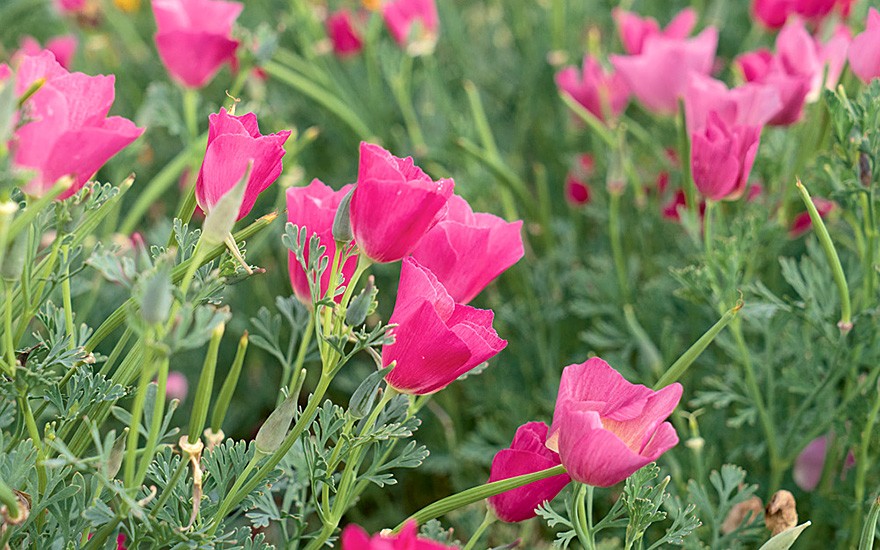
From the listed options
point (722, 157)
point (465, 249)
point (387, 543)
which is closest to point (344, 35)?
point (722, 157)

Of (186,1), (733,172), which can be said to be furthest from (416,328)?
(186,1)

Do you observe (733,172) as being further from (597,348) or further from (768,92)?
(597,348)

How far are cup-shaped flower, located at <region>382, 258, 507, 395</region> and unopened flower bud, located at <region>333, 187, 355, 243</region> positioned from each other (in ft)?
0.12

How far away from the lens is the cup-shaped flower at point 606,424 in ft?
1.62

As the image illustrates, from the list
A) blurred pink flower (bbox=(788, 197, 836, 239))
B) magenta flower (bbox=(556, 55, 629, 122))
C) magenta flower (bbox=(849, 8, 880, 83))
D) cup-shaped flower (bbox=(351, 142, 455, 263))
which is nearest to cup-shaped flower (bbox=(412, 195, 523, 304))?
cup-shaped flower (bbox=(351, 142, 455, 263))

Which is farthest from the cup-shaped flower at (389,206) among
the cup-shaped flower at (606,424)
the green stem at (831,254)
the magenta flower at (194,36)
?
the magenta flower at (194,36)

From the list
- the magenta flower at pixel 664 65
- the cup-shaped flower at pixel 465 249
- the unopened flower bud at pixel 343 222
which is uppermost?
the unopened flower bud at pixel 343 222

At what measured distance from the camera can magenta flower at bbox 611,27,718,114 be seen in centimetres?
103

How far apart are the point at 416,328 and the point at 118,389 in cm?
17

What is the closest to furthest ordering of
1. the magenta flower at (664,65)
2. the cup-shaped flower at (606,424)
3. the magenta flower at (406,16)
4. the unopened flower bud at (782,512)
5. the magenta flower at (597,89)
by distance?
the cup-shaped flower at (606,424) < the unopened flower bud at (782,512) < the magenta flower at (664,65) < the magenta flower at (597,89) < the magenta flower at (406,16)

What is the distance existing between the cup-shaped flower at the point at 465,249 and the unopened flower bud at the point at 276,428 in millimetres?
115

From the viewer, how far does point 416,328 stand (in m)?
0.51

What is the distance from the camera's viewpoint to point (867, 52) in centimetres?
78

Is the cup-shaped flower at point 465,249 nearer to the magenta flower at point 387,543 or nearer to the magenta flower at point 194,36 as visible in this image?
the magenta flower at point 387,543
